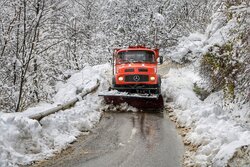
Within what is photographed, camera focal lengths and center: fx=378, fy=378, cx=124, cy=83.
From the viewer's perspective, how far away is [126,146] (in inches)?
370

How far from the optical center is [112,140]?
10039 millimetres

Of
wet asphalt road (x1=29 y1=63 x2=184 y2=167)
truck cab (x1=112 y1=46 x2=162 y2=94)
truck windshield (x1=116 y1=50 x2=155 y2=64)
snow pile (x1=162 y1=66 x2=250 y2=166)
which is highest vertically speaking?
truck windshield (x1=116 y1=50 x2=155 y2=64)

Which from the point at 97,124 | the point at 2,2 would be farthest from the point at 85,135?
the point at 2,2

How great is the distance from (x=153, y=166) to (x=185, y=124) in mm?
4175

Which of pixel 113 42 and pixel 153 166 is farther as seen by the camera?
pixel 113 42

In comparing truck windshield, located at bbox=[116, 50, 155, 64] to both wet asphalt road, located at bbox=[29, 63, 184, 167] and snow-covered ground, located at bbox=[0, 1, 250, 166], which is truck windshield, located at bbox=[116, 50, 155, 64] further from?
wet asphalt road, located at bbox=[29, 63, 184, 167]

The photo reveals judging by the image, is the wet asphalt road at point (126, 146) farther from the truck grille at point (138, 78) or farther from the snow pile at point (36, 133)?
the truck grille at point (138, 78)

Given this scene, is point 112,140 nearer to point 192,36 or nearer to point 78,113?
point 78,113

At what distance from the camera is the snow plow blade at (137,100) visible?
1451 centimetres

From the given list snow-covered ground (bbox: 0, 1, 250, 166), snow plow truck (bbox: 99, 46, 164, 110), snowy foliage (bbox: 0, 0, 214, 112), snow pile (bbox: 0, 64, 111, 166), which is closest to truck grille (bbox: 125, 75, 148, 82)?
snow plow truck (bbox: 99, 46, 164, 110)

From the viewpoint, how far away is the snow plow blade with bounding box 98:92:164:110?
47.6ft

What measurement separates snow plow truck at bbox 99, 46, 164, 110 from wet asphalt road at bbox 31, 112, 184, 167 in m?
1.97

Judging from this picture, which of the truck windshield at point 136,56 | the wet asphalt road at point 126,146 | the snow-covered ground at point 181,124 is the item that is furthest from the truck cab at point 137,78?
the wet asphalt road at point 126,146

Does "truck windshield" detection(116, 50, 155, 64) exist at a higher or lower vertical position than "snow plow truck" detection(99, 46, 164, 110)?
higher
